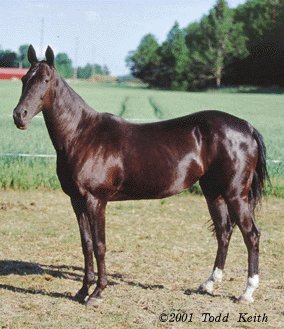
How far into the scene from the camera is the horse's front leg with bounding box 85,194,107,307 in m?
3.46

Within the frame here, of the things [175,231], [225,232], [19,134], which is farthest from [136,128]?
[19,134]

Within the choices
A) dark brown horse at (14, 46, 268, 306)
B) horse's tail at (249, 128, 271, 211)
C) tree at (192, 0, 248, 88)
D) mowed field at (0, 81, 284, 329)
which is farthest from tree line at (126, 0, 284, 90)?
dark brown horse at (14, 46, 268, 306)

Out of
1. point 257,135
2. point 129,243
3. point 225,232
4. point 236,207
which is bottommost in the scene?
point 129,243

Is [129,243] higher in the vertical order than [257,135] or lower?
lower

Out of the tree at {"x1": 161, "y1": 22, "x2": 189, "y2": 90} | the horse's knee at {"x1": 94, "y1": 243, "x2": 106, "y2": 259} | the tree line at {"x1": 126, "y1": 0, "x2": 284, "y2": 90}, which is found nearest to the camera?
the horse's knee at {"x1": 94, "y1": 243, "x2": 106, "y2": 259}

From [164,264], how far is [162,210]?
8.09ft

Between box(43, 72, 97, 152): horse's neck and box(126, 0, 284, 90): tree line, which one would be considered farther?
box(126, 0, 284, 90): tree line

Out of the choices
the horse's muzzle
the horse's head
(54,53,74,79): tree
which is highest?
(54,53,74,79): tree

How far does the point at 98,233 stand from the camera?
353 centimetres

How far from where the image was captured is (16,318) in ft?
10.6

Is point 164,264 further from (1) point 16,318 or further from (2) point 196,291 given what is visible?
(1) point 16,318

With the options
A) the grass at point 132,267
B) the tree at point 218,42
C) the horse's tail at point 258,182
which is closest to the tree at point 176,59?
the tree at point 218,42

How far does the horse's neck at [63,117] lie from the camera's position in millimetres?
3428

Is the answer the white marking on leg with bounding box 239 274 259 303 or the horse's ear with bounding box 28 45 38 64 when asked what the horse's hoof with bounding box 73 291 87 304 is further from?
the horse's ear with bounding box 28 45 38 64
